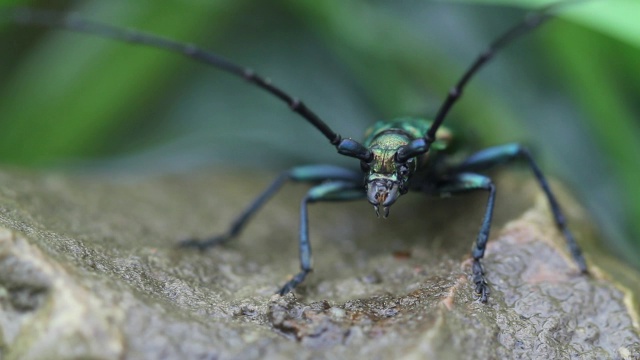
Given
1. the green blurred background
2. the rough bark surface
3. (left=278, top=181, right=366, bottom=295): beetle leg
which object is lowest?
the rough bark surface

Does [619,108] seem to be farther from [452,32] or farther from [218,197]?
[218,197]

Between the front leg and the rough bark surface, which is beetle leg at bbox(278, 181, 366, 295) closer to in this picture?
the rough bark surface

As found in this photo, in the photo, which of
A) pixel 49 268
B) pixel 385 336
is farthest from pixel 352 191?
pixel 49 268

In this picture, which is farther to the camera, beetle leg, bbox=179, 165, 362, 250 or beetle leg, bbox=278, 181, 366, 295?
beetle leg, bbox=179, 165, 362, 250

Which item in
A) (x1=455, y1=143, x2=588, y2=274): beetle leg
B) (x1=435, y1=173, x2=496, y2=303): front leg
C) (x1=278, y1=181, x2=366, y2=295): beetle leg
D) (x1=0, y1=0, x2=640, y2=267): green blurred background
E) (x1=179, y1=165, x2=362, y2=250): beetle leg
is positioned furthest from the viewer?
(x1=0, y1=0, x2=640, y2=267): green blurred background

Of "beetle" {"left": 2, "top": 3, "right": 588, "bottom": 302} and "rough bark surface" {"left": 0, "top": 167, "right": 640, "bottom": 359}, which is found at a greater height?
"beetle" {"left": 2, "top": 3, "right": 588, "bottom": 302}

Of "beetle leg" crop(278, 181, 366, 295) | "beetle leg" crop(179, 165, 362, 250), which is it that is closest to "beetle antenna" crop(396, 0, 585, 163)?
"beetle leg" crop(278, 181, 366, 295)

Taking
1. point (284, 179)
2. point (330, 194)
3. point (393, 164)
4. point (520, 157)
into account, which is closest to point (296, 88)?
point (284, 179)

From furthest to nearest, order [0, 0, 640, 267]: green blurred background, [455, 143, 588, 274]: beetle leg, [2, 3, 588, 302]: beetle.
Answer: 1. [0, 0, 640, 267]: green blurred background
2. [455, 143, 588, 274]: beetle leg
3. [2, 3, 588, 302]: beetle

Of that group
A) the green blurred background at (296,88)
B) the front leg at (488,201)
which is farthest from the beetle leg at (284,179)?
the green blurred background at (296,88)
